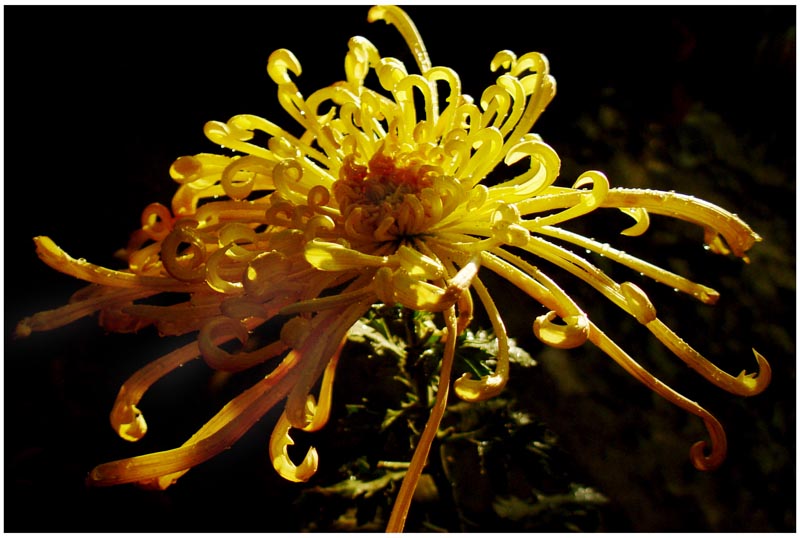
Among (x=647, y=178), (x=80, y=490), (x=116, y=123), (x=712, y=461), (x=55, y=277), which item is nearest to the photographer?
(x=712, y=461)

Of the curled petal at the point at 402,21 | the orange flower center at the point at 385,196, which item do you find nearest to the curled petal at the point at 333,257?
the orange flower center at the point at 385,196

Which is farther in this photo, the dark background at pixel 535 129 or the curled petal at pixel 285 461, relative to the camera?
the dark background at pixel 535 129

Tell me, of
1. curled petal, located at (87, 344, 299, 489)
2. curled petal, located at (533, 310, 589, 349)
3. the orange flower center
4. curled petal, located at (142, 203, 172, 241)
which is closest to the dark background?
curled petal, located at (142, 203, 172, 241)

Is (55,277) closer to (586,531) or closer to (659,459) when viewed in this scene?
(586,531)

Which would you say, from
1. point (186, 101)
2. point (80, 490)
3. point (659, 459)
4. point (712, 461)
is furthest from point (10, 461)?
point (659, 459)

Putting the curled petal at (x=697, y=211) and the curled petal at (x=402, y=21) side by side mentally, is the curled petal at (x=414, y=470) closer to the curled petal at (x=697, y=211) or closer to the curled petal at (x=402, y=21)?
the curled petal at (x=697, y=211)

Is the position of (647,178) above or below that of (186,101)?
below

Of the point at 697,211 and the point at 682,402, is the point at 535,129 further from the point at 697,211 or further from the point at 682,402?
the point at 682,402
